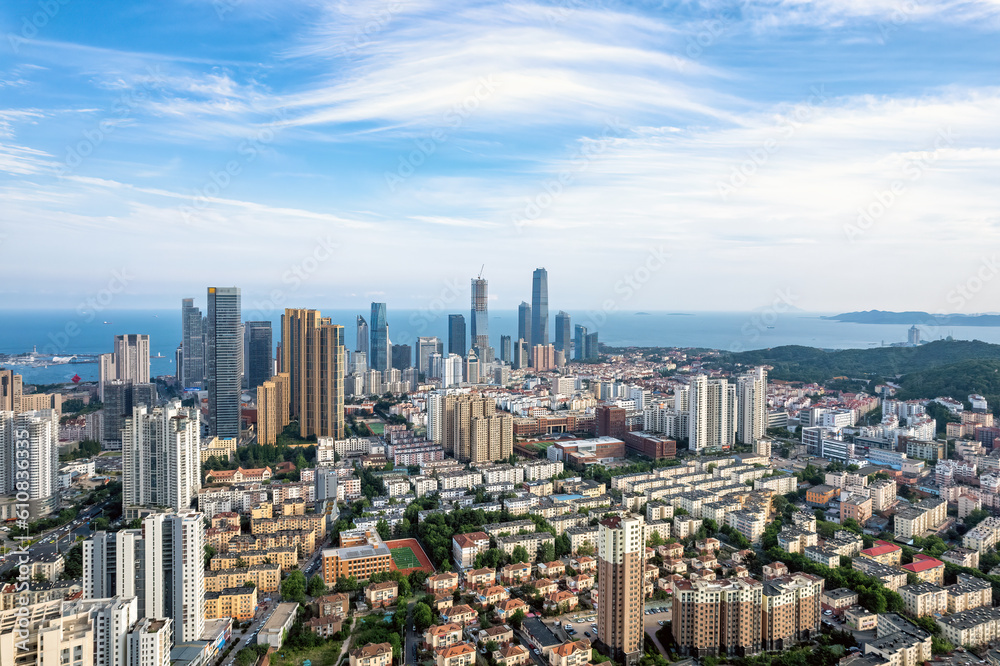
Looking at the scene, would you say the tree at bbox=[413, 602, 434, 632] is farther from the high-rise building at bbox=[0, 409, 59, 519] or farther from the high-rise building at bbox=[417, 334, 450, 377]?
the high-rise building at bbox=[417, 334, 450, 377]

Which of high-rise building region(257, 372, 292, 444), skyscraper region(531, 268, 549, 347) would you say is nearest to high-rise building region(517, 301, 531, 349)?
skyscraper region(531, 268, 549, 347)

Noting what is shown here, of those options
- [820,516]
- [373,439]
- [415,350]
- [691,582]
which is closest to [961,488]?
[820,516]

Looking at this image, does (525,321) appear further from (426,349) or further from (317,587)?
(317,587)

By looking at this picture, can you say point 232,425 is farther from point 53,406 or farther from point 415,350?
point 415,350

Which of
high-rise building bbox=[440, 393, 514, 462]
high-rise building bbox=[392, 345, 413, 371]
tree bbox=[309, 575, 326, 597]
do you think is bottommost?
tree bbox=[309, 575, 326, 597]

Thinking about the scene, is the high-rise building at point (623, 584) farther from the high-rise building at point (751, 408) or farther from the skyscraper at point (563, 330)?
the skyscraper at point (563, 330)
